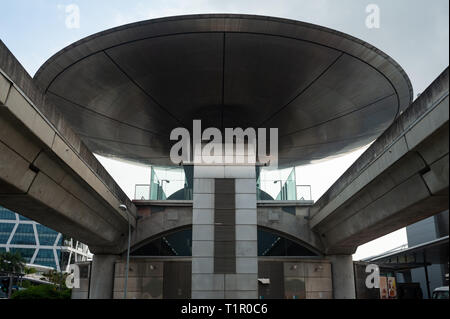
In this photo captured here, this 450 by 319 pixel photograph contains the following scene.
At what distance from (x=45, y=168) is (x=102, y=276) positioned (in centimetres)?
1933

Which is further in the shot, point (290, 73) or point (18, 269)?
point (18, 269)

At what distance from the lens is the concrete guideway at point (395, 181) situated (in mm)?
11086

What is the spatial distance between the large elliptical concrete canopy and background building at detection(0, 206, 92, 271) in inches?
5212

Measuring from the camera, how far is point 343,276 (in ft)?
113

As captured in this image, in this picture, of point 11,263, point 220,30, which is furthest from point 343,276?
point 11,263

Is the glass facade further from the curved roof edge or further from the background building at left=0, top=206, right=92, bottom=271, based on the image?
the background building at left=0, top=206, right=92, bottom=271

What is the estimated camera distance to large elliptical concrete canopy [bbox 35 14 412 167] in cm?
1456

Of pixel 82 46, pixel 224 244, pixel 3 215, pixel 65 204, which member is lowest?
pixel 224 244

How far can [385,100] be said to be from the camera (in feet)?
63.2

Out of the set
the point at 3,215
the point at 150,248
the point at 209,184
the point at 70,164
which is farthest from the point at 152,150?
the point at 3,215

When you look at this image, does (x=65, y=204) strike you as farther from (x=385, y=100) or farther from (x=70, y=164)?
(x=385, y=100)

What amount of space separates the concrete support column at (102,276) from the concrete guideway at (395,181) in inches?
661

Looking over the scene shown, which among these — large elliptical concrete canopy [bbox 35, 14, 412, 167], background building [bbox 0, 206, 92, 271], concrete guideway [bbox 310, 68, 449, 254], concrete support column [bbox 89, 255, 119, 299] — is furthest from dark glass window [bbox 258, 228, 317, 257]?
background building [bbox 0, 206, 92, 271]
